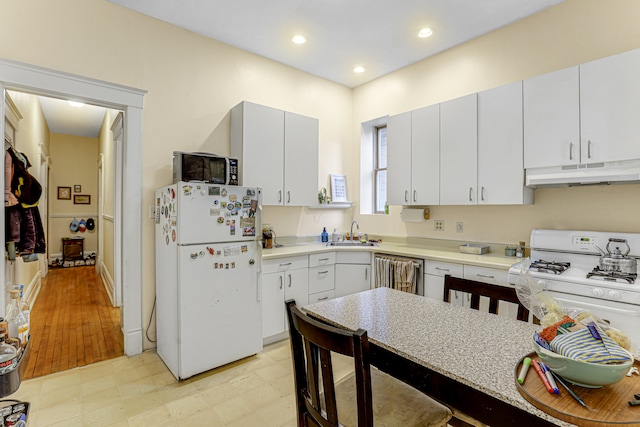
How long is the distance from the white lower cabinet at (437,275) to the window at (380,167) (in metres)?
1.50

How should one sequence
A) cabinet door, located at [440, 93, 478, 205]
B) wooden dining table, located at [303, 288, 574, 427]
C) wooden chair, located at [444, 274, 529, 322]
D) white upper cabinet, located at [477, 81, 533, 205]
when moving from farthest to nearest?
cabinet door, located at [440, 93, 478, 205]
white upper cabinet, located at [477, 81, 533, 205]
wooden chair, located at [444, 274, 529, 322]
wooden dining table, located at [303, 288, 574, 427]

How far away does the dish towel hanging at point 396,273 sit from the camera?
10.1 ft

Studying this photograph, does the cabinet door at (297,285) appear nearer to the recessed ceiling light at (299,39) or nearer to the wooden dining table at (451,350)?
the wooden dining table at (451,350)

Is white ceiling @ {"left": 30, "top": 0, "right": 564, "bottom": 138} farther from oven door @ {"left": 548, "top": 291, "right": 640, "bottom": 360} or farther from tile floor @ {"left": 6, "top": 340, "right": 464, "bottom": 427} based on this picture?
tile floor @ {"left": 6, "top": 340, "right": 464, "bottom": 427}

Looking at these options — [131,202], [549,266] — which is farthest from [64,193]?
[549,266]

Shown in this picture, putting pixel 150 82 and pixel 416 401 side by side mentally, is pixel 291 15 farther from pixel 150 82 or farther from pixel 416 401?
pixel 416 401

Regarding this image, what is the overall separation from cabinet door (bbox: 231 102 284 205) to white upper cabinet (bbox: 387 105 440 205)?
49.0 inches

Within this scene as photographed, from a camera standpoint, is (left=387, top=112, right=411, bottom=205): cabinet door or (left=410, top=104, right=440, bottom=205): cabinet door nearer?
(left=410, top=104, right=440, bottom=205): cabinet door

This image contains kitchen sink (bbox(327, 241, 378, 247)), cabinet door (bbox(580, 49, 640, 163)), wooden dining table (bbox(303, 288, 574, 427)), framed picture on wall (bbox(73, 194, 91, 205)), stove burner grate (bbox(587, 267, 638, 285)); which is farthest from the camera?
framed picture on wall (bbox(73, 194, 91, 205))

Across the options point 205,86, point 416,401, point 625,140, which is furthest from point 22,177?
point 625,140

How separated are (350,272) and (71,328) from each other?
118 inches

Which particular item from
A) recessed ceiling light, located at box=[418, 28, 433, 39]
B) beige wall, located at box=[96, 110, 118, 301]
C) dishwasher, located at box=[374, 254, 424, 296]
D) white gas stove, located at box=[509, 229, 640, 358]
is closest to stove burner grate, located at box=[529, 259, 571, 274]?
white gas stove, located at box=[509, 229, 640, 358]

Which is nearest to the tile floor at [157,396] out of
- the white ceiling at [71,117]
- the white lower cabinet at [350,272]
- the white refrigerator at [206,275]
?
the white refrigerator at [206,275]

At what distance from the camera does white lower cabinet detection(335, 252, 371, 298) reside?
11.7ft
